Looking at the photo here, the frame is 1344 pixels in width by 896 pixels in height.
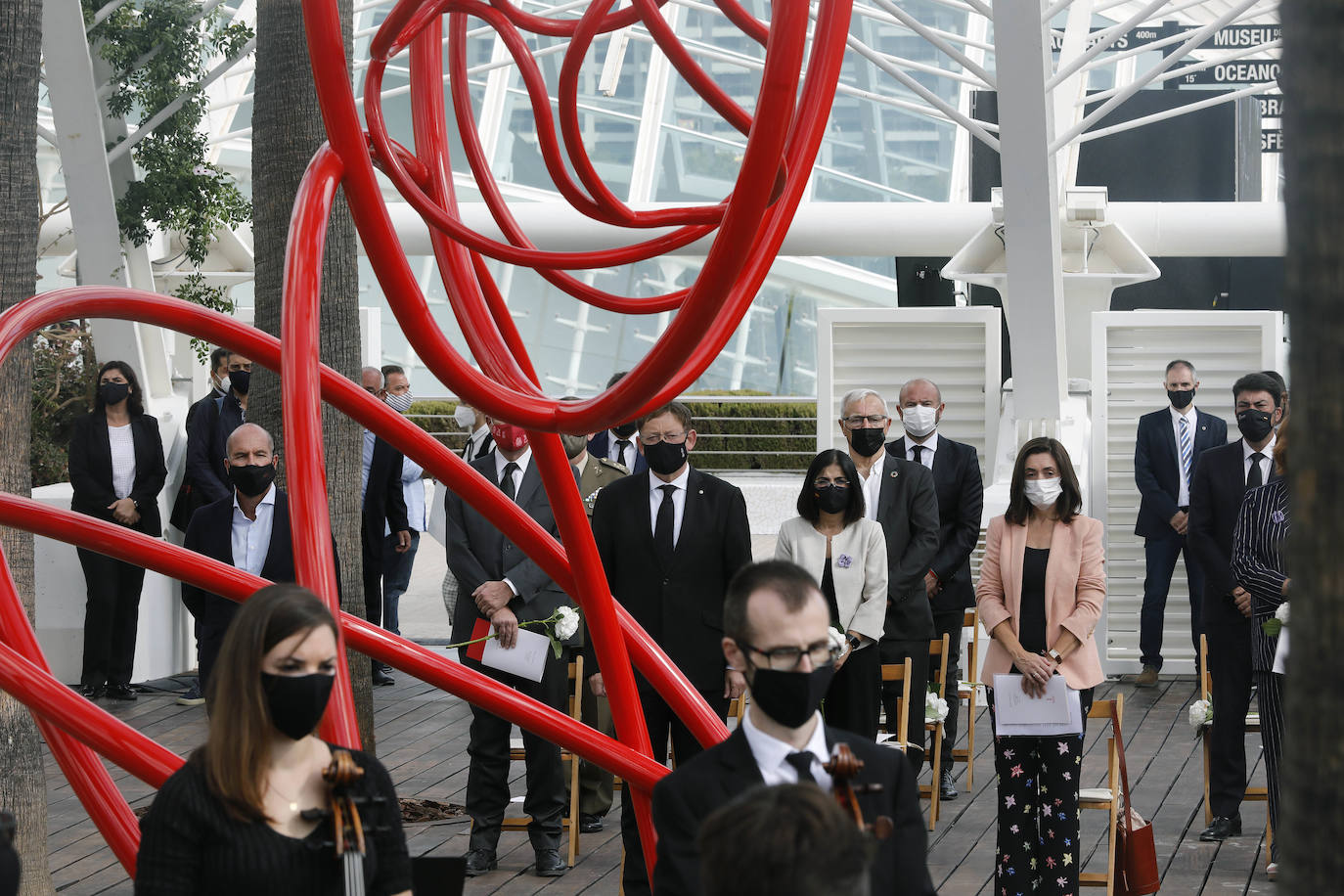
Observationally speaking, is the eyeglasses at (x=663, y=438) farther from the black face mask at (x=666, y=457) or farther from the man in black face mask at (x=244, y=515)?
the man in black face mask at (x=244, y=515)

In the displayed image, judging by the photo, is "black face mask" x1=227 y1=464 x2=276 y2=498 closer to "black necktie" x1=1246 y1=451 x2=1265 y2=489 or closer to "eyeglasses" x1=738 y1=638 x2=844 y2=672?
"eyeglasses" x1=738 y1=638 x2=844 y2=672

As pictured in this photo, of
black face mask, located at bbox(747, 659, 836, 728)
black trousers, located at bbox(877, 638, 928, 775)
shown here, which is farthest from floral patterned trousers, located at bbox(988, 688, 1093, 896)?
black face mask, located at bbox(747, 659, 836, 728)

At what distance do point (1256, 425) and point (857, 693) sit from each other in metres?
2.69

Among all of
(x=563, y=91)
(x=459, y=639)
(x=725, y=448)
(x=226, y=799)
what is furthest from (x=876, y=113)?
(x=226, y=799)

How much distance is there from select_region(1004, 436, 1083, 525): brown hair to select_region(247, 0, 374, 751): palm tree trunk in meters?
2.91

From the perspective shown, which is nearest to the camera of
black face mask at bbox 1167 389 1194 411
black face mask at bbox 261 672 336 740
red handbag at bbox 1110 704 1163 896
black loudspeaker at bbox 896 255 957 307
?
black face mask at bbox 261 672 336 740

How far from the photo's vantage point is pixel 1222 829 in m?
7.19

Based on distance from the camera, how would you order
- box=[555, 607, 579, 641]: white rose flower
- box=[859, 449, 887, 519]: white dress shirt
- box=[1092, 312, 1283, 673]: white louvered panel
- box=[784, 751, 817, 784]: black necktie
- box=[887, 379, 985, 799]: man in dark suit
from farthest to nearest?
box=[1092, 312, 1283, 673]: white louvered panel < box=[887, 379, 985, 799]: man in dark suit < box=[859, 449, 887, 519]: white dress shirt < box=[555, 607, 579, 641]: white rose flower < box=[784, 751, 817, 784]: black necktie

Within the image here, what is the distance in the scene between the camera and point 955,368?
11.5m

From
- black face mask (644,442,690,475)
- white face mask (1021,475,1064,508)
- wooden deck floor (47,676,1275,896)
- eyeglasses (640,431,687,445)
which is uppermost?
eyeglasses (640,431,687,445)

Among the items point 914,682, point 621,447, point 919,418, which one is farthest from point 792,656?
point 621,447

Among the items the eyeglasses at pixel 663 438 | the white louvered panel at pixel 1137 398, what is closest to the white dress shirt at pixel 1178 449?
the white louvered panel at pixel 1137 398

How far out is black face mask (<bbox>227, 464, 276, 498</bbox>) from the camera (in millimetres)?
6488

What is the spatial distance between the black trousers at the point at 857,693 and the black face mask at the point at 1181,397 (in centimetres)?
429
